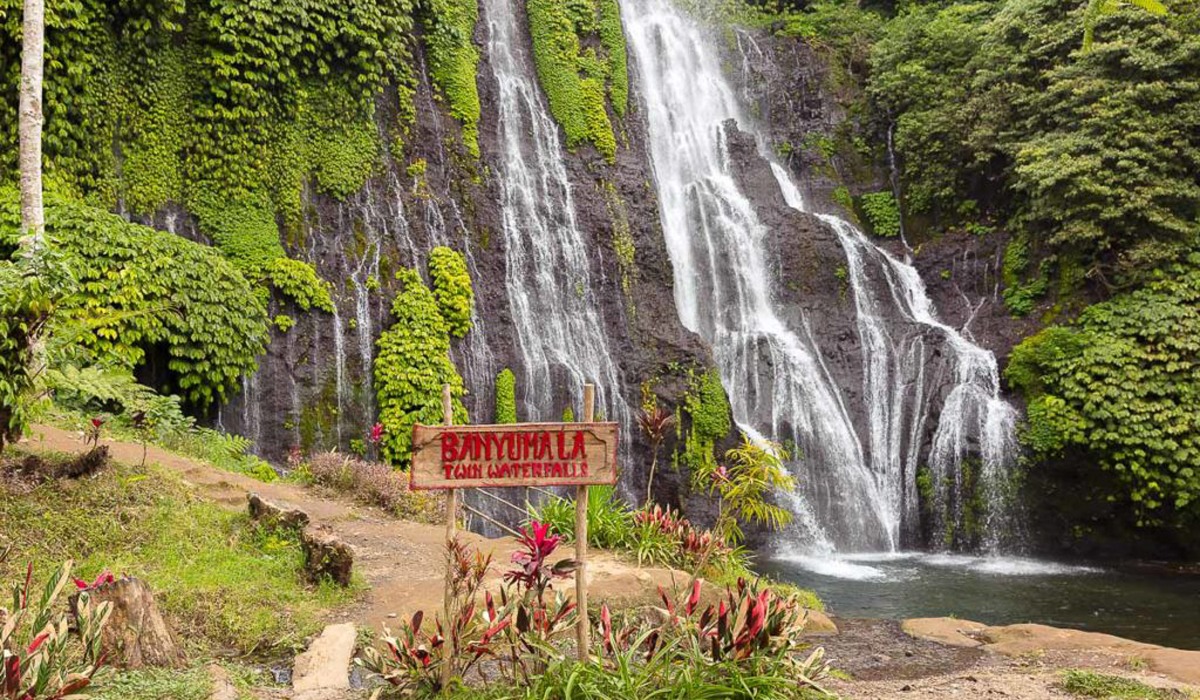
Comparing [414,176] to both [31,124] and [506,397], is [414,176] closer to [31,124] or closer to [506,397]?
[506,397]

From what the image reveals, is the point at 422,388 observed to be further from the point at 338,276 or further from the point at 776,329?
the point at 776,329

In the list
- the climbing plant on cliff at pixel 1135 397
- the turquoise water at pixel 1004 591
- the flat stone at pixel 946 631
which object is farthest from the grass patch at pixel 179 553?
the climbing plant on cliff at pixel 1135 397

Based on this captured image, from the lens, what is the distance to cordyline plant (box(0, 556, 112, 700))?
3.17 metres

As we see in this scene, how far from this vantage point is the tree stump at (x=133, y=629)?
4.25 meters

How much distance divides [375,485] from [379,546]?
2066mm

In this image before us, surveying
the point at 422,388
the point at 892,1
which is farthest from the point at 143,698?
the point at 892,1

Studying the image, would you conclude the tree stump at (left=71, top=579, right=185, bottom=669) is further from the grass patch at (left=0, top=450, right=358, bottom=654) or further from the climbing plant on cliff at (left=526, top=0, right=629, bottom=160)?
the climbing plant on cliff at (left=526, top=0, right=629, bottom=160)

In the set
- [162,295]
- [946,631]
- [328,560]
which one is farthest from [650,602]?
[162,295]

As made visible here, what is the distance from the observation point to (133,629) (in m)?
4.36

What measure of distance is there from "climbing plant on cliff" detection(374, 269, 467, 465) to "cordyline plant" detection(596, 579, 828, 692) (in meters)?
8.61

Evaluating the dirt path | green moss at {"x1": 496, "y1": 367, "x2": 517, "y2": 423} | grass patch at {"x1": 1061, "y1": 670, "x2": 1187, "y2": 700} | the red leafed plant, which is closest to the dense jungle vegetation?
green moss at {"x1": 496, "y1": 367, "x2": 517, "y2": 423}

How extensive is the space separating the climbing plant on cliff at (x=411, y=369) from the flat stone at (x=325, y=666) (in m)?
7.44

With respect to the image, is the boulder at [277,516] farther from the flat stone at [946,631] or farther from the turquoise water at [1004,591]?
the turquoise water at [1004,591]

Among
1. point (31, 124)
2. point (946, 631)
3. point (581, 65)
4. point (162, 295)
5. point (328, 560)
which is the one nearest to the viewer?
point (328, 560)
